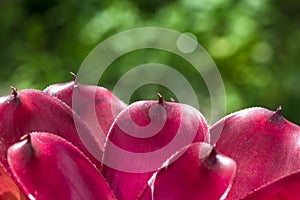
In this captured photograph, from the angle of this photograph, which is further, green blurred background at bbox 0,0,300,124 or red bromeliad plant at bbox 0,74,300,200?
green blurred background at bbox 0,0,300,124

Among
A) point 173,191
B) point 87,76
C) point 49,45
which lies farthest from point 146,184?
point 49,45

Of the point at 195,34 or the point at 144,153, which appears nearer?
the point at 144,153

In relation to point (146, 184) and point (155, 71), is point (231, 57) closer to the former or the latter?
point (155, 71)

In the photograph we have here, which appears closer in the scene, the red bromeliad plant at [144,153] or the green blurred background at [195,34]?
the red bromeliad plant at [144,153]

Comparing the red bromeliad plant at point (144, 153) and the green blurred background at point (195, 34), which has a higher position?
the red bromeliad plant at point (144, 153)
